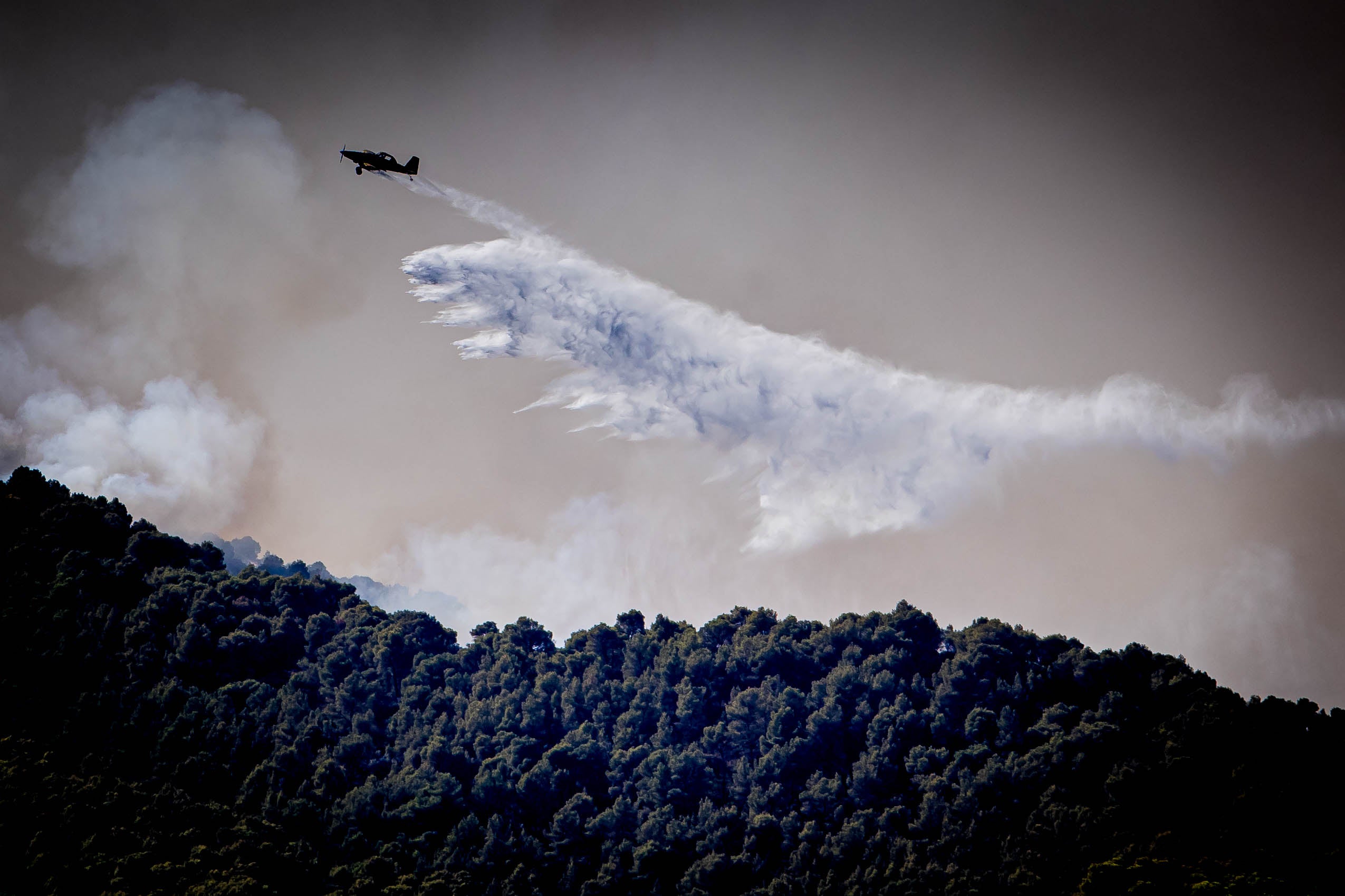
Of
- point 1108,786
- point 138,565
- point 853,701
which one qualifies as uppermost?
point 138,565

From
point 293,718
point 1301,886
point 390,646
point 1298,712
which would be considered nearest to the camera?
point 1301,886

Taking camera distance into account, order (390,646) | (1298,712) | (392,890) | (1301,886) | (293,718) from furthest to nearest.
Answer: (390,646) → (293,718) → (1298,712) → (392,890) → (1301,886)

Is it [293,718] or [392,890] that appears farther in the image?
[293,718]

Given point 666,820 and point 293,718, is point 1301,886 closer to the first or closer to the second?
point 666,820

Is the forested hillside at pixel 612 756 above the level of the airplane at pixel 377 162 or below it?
below

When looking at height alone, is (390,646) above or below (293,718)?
above

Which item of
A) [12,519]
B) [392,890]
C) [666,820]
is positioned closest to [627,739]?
[666,820]

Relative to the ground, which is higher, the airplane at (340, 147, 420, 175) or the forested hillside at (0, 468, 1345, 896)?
the airplane at (340, 147, 420, 175)
